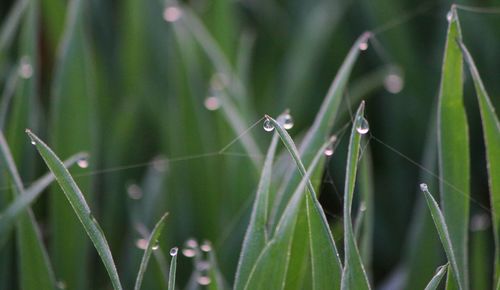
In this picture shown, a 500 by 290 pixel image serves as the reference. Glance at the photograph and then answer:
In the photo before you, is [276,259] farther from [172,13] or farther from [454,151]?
[172,13]

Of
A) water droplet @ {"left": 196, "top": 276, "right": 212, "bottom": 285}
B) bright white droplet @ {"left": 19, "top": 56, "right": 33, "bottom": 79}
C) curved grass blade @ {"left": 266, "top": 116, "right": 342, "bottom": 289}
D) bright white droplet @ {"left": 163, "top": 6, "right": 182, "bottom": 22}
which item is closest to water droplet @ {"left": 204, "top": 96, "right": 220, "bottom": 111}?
bright white droplet @ {"left": 163, "top": 6, "right": 182, "bottom": 22}

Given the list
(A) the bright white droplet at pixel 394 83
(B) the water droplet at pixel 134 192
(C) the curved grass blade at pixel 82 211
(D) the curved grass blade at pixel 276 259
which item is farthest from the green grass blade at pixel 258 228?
(A) the bright white droplet at pixel 394 83

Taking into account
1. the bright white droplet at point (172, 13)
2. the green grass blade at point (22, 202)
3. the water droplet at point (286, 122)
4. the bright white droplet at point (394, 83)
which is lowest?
the green grass blade at point (22, 202)

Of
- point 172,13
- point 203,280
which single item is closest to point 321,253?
point 203,280

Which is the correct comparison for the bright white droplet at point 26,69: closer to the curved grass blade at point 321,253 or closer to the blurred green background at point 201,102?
the blurred green background at point 201,102

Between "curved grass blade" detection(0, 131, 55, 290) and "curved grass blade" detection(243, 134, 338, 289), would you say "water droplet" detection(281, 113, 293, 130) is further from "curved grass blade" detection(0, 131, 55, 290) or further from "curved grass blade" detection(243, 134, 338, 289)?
"curved grass blade" detection(0, 131, 55, 290)

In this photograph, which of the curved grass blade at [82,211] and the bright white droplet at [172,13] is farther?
the bright white droplet at [172,13]

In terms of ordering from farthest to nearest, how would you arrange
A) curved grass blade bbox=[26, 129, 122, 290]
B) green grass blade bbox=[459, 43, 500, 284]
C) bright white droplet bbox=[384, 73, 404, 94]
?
1. bright white droplet bbox=[384, 73, 404, 94]
2. green grass blade bbox=[459, 43, 500, 284]
3. curved grass blade bbox=[26, 129, 122, 290]
